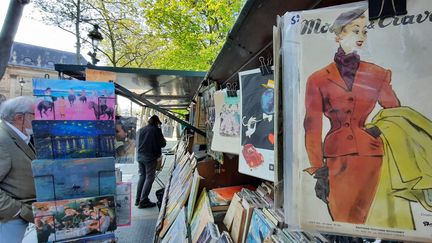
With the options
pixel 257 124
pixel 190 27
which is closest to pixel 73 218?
pixel 257 124

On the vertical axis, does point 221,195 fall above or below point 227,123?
below

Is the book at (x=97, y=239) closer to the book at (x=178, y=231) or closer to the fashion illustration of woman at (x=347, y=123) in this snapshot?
the book at (x=178, y=231)

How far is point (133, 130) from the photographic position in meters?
2.51

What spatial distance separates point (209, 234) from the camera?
1.69m

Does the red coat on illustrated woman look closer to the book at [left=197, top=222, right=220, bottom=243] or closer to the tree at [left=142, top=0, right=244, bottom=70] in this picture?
the book at [left=197, top=222, right=220, bottom=243]

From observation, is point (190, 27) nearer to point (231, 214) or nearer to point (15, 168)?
point (15, 168)

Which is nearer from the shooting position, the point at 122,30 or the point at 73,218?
the point at 73,218

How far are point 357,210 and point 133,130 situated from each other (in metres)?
2.20

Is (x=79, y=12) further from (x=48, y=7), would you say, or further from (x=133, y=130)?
(x=133, y=130)

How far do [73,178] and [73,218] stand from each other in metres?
0.33

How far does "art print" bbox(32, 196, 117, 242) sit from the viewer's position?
1962 mm

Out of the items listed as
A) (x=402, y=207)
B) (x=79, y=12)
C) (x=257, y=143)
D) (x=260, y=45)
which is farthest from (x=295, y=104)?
(x=79, y=12)

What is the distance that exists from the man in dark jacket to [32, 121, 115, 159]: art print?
10.9 ft

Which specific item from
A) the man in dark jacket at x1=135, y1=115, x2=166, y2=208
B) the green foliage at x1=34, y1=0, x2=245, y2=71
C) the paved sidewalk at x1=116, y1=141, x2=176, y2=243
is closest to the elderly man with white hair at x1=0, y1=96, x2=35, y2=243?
the paved sidewalk at x1=116, y1=141, x2=176, y2=243
